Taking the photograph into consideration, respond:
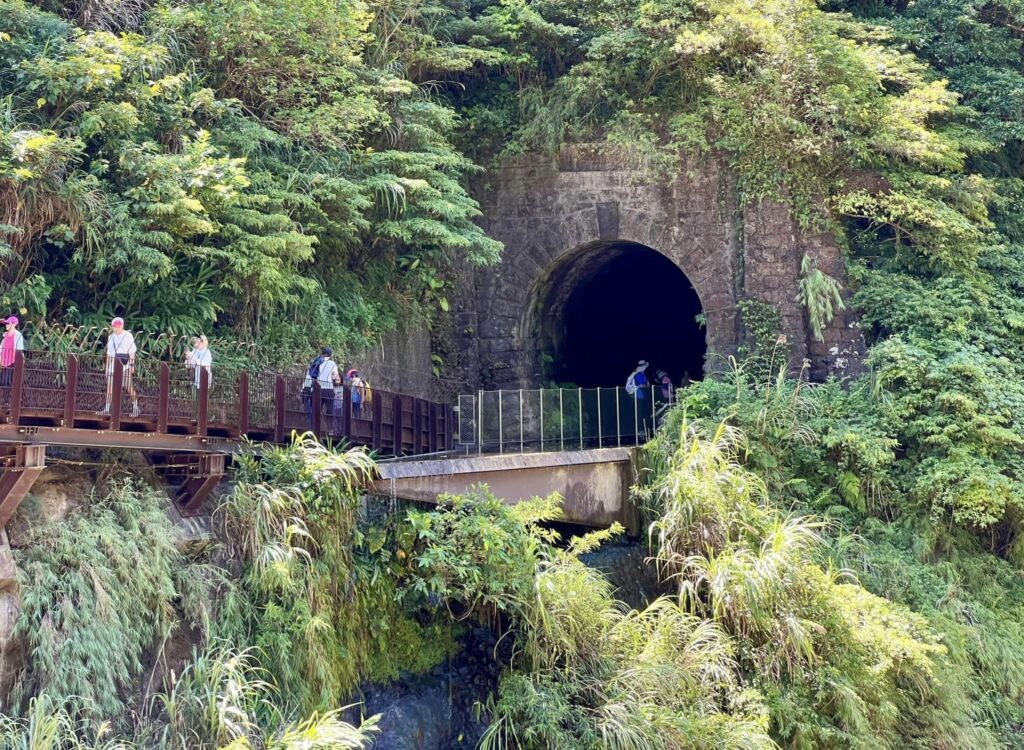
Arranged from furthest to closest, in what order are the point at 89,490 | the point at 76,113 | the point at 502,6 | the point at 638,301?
the point at 638,301 < the point at 502,6 < the point at 76,113 < the point at 89,490

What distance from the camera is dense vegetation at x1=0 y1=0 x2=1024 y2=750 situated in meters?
10.5

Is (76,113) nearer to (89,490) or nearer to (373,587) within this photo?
(89,490)

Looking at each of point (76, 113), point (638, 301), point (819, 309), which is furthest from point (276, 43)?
point (638, 301)

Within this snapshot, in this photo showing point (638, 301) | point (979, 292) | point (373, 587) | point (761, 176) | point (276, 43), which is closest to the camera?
point (373, 587)

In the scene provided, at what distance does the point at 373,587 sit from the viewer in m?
11.5

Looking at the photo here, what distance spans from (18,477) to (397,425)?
587 cm

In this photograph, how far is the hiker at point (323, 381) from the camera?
12903 mm

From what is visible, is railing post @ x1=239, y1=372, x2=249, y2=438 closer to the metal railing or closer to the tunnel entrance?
the metal railing

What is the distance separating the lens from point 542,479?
14.0 meters

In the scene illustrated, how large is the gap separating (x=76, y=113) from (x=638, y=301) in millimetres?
14644

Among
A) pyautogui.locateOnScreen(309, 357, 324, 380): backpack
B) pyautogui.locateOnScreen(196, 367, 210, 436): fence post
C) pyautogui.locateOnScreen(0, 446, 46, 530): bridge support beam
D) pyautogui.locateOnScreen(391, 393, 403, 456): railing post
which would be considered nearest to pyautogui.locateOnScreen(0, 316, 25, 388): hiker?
pyautogui.locateOnScreen(0, 446, 46, 530): bridge support beam

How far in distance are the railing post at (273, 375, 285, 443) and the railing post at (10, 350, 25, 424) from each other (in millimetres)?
2957

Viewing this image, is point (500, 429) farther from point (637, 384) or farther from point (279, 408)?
point (279, 408)

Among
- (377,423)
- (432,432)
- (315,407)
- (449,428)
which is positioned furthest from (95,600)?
(449,428)
